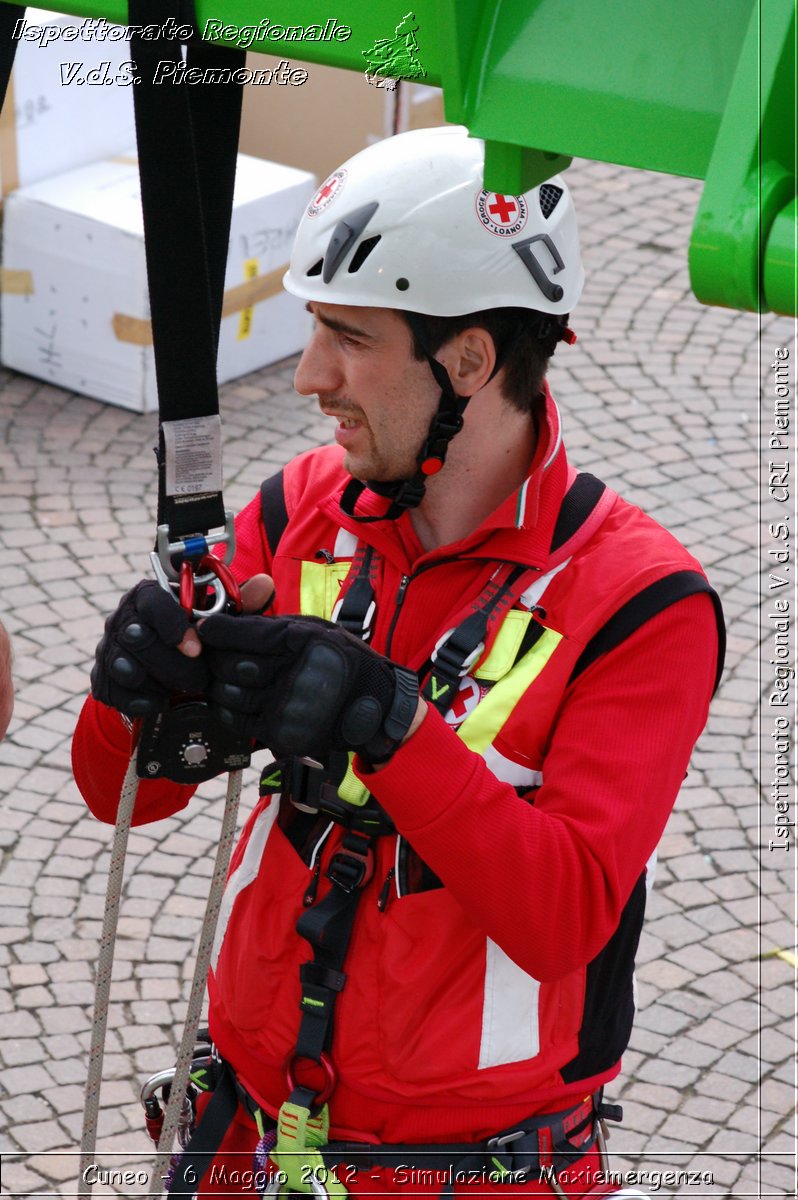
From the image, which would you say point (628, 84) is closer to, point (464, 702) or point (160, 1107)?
point (464, 702)

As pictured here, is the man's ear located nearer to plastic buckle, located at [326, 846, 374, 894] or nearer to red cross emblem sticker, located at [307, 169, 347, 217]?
red cross emblem sticker, located at [307, 169, 347, 217]

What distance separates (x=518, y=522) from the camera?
2.43 meters

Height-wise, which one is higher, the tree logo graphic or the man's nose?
the tree logo graphic

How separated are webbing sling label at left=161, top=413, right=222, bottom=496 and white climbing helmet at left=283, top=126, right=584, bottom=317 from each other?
25.2 inches

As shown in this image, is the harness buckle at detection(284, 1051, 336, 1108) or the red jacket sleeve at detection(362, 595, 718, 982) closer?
the red jacket sleeve at detection(362, 595, 718, 982)

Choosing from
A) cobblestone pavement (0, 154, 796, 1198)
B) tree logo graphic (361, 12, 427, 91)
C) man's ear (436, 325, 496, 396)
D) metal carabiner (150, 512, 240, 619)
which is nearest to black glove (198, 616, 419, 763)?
metal carabiner (150, 512, 240, 619)

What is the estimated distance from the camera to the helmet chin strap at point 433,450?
2416 mm

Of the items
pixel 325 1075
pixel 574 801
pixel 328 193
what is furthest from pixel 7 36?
pixel 325 1075

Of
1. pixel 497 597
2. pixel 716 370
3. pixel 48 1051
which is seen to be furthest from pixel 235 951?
pixel 716 370

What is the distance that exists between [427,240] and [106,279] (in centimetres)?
516

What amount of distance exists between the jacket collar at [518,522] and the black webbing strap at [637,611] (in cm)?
16

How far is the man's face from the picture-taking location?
2375mm

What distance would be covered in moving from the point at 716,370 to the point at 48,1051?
5.12 m

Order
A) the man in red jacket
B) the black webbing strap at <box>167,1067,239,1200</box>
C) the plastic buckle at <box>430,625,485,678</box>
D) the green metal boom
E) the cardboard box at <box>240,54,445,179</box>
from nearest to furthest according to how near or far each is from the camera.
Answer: the green metal boom → the man in red jacket → the plastic buckle at <box>430,625,485,678</box> → the black webbing strap at <box>167,1067,239,1200</box> → the cardboard box at <box>240,54,445,179</box>
